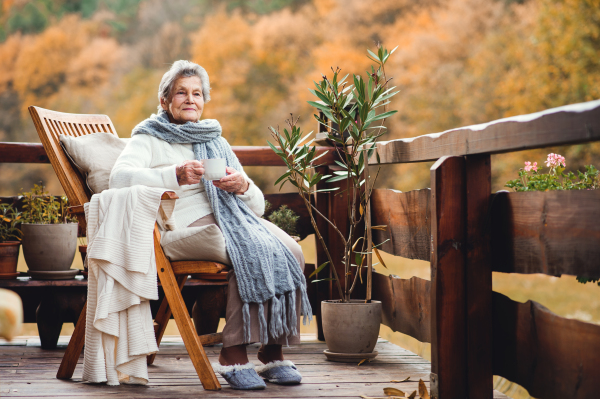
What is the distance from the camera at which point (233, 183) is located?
2.45 m

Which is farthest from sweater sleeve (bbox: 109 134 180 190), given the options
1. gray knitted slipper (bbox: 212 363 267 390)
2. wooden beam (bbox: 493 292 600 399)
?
wooden beam (bbox: 493 292 600 399)

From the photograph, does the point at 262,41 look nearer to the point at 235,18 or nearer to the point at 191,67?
the point at 235,18

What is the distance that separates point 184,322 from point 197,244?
29 centimetres

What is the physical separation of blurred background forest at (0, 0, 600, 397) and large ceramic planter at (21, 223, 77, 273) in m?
11.2

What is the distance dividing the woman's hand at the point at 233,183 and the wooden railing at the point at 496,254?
2.37 ft

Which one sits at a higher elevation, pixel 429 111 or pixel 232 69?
pixel 232 69

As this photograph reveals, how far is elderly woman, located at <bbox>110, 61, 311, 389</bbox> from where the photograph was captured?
225cm

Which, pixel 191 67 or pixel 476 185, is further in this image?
pixel 191 67

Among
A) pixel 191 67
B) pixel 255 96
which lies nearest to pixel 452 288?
pixel 191 67

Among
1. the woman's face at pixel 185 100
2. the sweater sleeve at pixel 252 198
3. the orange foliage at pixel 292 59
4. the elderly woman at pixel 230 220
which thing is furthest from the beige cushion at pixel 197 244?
the orange foliage at pixel 292 59

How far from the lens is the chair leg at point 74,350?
2.36 metres

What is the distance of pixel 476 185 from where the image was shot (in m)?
2.05

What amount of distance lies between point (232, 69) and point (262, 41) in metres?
1.13

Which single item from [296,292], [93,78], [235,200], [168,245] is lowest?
[296,292]
